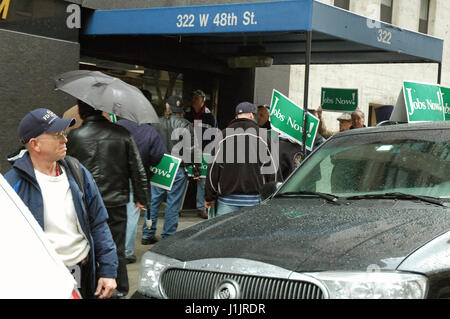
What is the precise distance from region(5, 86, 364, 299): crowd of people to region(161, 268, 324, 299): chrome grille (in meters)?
0.54

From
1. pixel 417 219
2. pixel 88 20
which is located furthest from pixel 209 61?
pixel 417 219

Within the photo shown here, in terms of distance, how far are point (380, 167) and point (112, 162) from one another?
257 centimetres

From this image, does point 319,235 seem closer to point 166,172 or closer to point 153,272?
point 153,272

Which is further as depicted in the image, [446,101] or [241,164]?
[446,101]

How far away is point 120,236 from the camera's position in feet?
20.3

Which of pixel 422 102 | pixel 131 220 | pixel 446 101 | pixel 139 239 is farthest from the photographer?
pixel 139 239

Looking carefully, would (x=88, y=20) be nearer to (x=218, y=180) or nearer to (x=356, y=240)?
(x=218, y=180)

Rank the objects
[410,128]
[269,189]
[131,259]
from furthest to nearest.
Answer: [131,259], [269,189], [410,128]

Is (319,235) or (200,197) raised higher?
(319,235)

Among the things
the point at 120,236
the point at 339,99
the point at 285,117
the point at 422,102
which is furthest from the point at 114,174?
the point at 339,99

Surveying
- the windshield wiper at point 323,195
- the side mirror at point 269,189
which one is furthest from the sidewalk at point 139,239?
the windshield wiper at point 323,195

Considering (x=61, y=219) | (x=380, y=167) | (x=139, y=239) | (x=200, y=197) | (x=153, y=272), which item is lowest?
(x=139, y=239)

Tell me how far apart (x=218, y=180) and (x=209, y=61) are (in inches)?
237

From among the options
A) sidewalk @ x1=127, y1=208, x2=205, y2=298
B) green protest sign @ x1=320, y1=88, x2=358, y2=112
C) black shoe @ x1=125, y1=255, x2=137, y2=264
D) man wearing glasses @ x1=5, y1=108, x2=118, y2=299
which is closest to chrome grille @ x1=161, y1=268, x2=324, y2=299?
man wearing glasses @ x1=5, y1=108, x2=118, y2=299
